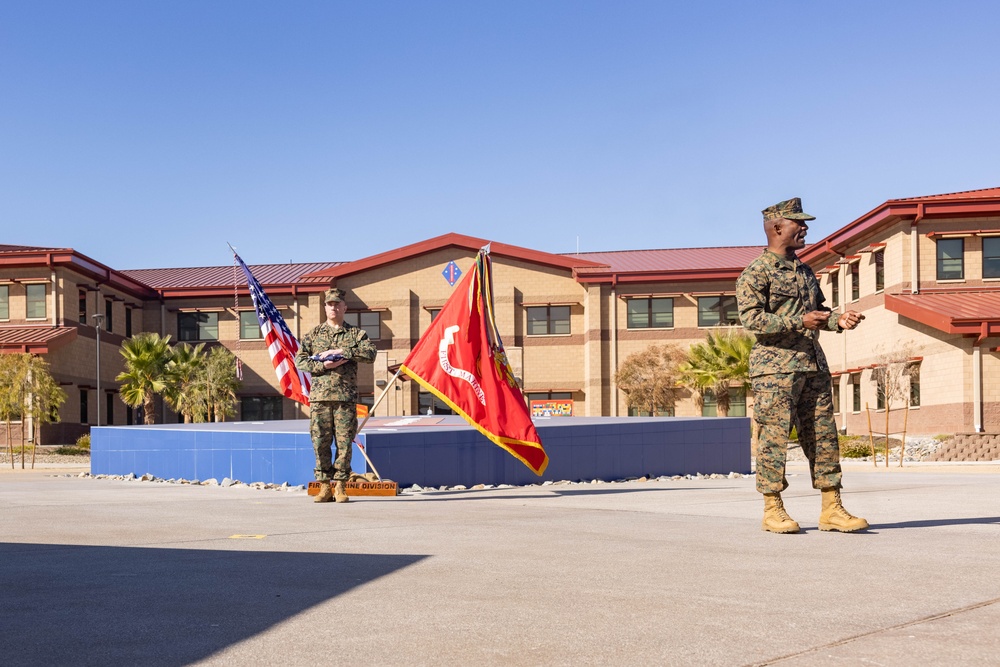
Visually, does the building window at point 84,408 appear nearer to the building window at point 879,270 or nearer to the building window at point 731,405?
the building window at point 731,405

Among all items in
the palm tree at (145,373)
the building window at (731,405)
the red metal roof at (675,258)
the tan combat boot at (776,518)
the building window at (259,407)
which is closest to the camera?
the tan combat boot at (776,518)

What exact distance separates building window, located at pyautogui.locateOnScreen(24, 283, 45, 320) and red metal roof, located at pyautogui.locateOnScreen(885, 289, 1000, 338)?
32.2 metres

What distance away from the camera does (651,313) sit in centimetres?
5003

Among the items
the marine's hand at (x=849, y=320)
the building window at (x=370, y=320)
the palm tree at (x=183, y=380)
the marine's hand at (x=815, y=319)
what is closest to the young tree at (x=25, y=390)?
the palm tree at (x=183, y=380)

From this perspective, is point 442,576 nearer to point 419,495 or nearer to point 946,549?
point 946,549

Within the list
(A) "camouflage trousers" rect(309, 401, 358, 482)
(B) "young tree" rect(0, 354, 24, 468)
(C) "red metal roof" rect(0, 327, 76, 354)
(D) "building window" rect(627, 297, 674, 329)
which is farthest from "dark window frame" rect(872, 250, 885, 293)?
(A) "camouflage trousers" rect(309, 401, 358, 482)

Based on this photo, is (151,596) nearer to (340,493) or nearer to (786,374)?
(786,374)

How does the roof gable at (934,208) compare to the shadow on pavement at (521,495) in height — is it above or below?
above

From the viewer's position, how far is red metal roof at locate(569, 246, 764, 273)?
52.2m

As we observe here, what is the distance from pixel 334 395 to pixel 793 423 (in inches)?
205

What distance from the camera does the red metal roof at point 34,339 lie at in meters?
41.0

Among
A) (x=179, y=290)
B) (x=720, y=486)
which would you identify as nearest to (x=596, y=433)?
(x=720, y=486)

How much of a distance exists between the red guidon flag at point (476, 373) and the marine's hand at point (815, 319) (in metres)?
5.68

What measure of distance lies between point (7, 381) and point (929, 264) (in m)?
29.4
